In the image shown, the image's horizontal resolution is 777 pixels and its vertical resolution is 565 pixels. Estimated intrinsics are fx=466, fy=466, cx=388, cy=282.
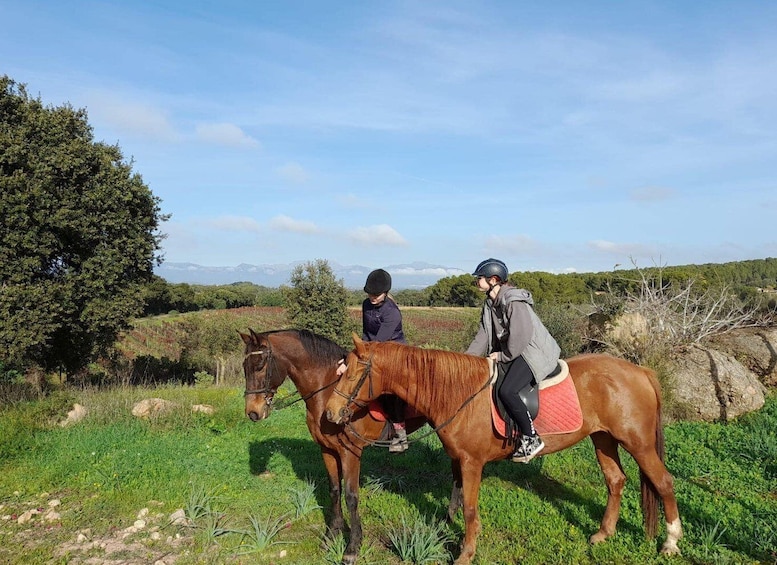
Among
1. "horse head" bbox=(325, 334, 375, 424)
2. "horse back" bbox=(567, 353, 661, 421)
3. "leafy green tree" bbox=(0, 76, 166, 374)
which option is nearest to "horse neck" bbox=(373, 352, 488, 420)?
"horse head" bbox=(325, 334, 375, 424)

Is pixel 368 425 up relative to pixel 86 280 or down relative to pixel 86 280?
down

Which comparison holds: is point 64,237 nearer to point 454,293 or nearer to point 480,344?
point 480,344

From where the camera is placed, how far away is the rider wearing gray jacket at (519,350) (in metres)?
4.03

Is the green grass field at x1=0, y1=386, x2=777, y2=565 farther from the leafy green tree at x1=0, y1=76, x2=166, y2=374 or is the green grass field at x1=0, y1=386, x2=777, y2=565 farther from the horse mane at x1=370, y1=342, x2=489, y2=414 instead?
the leafy green tree at x1=0, y1=76, x2=166, y2=374

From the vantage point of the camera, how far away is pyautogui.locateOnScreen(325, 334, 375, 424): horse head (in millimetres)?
3896

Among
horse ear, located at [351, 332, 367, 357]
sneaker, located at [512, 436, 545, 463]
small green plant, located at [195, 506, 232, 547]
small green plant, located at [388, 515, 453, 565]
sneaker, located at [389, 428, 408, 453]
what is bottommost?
small green plant, located at [195, 506, 232, 547]

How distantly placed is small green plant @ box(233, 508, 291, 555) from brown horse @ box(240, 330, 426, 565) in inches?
21.1

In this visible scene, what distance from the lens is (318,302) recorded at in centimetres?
2738

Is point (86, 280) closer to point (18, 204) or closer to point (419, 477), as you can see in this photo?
point (18, 204)

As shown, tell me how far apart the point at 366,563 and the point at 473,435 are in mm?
1507

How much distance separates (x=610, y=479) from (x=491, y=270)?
247cm

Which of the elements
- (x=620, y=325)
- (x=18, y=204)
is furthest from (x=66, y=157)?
(x=620, y=325)

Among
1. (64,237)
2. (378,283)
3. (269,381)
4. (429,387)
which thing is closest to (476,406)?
(429,387)

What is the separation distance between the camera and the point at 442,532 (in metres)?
4.59
